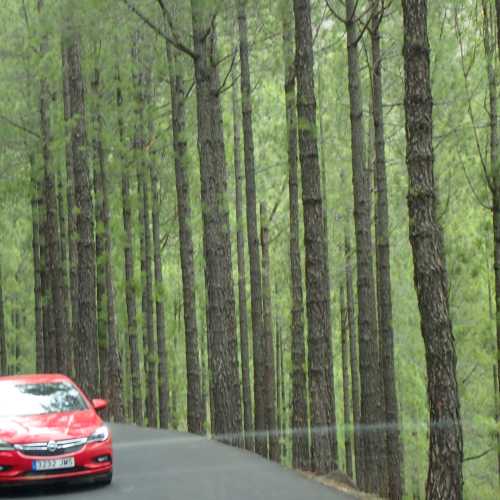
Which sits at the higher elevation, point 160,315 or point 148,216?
point 148,216

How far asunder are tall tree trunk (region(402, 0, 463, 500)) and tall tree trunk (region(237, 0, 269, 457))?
22.8ft

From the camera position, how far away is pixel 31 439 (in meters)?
9.99

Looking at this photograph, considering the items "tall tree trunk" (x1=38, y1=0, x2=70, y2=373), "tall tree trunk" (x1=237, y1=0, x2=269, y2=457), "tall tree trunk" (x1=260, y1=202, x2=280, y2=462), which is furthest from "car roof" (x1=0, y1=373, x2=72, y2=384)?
"tall tree trunk" (x1=38, y1=0, x2=70, y2=373)

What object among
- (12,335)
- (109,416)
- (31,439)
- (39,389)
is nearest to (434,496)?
(31,439)

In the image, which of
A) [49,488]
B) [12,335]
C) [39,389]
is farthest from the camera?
[12,335]

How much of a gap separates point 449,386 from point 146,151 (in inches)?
592

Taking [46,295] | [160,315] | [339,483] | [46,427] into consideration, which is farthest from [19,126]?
[339,483]

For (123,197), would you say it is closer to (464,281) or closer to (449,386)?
(464,281)

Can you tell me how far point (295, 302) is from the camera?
18062 mm

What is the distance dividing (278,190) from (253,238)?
38.1 ft

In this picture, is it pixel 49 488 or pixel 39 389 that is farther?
pixel 39 389

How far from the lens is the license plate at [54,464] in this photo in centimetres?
991

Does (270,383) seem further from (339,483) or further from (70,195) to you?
(339,483)

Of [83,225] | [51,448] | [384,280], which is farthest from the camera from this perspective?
[83,225]
